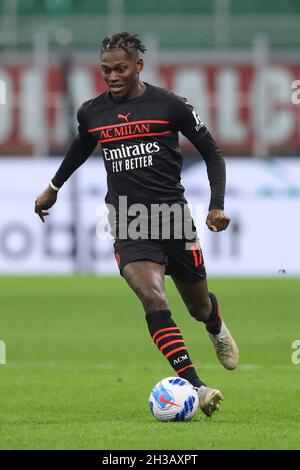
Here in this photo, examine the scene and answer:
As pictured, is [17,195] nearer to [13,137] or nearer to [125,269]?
[13,137]

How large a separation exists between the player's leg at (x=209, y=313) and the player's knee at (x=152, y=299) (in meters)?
0.72

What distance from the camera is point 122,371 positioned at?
36.0 feet

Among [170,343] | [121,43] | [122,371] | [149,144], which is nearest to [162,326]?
[170,343]

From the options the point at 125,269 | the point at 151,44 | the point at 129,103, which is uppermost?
the point at 151,44

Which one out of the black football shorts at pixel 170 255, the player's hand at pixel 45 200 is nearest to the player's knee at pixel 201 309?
the black football shorts at pixel 170 255

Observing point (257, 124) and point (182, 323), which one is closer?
point (182, 323)

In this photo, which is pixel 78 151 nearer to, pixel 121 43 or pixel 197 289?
pixel 121 43

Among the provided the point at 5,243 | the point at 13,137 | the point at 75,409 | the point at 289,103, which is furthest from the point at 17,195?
the point at 75,409

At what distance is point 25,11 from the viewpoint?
2938cm

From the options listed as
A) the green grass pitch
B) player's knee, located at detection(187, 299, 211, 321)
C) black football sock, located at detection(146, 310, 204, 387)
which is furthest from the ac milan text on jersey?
the green grass pitch

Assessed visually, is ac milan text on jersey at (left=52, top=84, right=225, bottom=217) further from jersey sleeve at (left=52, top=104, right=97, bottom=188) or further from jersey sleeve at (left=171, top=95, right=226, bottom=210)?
jersey sleeve at (left=52, top=104, right=97, bottom=188)

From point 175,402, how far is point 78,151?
2.11 m

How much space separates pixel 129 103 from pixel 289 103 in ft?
66.4

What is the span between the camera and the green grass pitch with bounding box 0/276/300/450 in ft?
22.1
